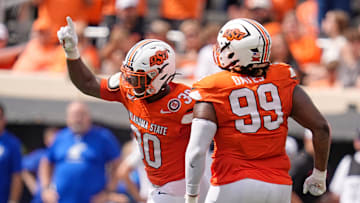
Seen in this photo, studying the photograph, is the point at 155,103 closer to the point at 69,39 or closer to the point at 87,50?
the point at 69,39

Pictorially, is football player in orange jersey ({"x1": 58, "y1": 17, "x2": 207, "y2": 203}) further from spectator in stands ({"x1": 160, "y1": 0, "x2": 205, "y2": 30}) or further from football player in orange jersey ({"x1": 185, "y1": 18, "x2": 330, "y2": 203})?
spectator in stands ({"x1": 160, "y1": 0, "x2": 205, "y2": 30})

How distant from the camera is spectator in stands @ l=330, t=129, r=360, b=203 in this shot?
6.69 meters

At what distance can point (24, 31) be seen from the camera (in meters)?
9.98

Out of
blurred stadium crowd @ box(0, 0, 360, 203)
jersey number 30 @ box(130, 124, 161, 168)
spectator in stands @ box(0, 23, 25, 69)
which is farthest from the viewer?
spectator in stands @ box(0, 23, 25, 69)

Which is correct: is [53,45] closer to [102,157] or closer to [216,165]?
[102,157]

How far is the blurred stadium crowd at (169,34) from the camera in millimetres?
8000

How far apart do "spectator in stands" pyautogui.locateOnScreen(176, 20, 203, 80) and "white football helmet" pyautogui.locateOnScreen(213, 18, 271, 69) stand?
394cm

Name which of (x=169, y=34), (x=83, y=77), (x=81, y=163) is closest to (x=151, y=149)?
(x=83, y=77)

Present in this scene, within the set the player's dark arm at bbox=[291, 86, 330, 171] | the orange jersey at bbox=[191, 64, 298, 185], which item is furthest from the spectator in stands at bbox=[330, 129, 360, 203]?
the orange jersey at bbox=[191, 64, 298, 185]

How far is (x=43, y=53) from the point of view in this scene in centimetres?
903

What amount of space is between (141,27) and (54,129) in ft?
5.45

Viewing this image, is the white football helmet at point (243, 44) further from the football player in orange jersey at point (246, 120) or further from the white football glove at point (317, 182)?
the white football glove at point (317, 182)

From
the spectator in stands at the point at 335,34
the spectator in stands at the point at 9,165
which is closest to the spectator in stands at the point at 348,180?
the spectator in stands at the point at 335,34

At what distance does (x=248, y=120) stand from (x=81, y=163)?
3.94 metres
